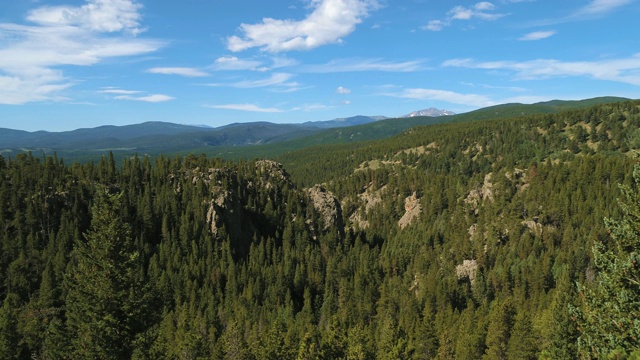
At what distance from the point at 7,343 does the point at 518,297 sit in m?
114

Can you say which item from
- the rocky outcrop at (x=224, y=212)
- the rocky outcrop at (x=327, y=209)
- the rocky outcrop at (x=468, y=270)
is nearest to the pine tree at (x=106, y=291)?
the rocky outcrop at (x=468, y=270)

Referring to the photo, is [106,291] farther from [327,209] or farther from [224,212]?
[327,209]

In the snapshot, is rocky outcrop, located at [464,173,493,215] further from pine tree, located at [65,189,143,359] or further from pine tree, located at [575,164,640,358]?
pine tree, located at [65,189,143,359]

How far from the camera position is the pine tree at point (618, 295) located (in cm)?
1991

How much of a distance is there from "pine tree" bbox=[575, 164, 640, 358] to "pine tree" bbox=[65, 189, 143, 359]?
28911 mm

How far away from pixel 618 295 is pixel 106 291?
31509 mm

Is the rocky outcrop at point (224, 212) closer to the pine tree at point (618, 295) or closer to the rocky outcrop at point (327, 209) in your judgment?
the rocky outcrop at point (327, 209)

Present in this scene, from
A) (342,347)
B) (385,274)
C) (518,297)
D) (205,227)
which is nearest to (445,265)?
(385,274)

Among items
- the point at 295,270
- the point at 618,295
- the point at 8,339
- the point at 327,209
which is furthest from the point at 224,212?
the point at 618,295

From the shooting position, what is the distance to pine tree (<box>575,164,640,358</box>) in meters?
19.9

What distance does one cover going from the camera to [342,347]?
74.4 m

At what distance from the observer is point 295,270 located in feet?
470

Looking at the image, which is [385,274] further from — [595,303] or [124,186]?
[595,303]

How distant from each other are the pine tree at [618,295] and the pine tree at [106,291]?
28.9 metres
